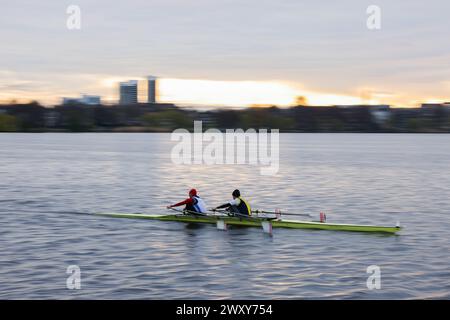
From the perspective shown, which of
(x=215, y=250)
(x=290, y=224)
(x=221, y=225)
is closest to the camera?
(x=215, y=250)

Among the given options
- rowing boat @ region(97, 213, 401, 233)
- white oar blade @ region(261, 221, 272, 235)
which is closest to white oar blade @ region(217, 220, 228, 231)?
rowing boat @ region(97, 213, 401, 233)

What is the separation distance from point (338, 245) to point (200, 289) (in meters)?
8.74

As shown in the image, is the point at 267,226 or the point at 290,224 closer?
the point at 267,226

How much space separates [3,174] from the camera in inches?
2490

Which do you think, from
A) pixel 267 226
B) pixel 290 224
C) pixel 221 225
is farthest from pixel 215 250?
pixel 290 224

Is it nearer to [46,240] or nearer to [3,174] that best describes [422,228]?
[46,240]

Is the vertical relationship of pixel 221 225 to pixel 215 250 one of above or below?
above

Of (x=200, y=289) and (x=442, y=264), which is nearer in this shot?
(x=200, y=289)

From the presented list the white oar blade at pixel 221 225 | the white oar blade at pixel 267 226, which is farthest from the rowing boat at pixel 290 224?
the white oar blade at pixel 267 226

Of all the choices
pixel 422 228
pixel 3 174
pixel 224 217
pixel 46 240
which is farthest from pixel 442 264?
pixel 3 174

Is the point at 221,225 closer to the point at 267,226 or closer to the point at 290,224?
the point at 267,226

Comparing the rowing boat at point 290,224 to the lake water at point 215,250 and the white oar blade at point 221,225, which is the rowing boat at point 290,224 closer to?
the white oar blade at point 221,225

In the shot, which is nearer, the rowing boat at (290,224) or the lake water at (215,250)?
the lake water at (215,250)

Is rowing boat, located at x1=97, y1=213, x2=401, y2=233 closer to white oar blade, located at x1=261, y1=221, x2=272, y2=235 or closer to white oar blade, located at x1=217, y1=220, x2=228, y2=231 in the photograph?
white oar blade, located at x1=217, y1=220, x2=228, y2=231
